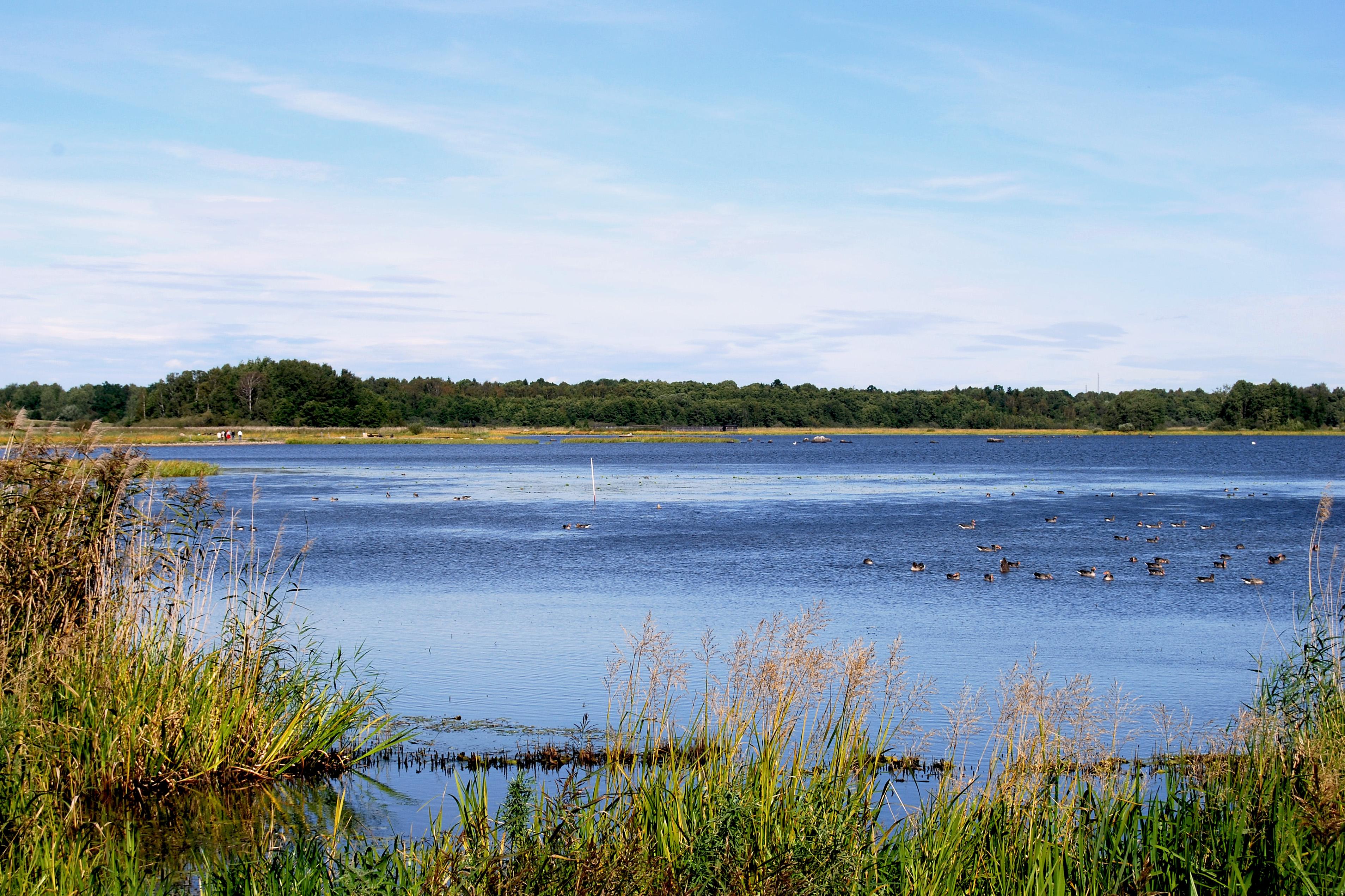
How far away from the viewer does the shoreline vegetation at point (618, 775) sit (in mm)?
5492

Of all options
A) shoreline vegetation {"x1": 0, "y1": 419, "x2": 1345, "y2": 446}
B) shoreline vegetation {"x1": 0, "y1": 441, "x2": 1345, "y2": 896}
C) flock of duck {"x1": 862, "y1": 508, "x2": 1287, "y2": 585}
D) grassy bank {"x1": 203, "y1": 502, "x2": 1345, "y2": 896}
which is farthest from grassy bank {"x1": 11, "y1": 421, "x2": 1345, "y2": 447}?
grassy bank {"x1": 203, "y1": 502, "x2": 1345, "y2": 896}

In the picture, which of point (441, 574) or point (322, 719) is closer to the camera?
point (322, 719)

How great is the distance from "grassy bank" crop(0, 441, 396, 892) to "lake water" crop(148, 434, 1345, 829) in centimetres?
133

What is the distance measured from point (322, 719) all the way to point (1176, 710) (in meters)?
9.04

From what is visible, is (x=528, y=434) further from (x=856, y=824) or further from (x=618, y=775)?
(x=856, y=824)

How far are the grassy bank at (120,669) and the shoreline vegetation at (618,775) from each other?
0.02 m

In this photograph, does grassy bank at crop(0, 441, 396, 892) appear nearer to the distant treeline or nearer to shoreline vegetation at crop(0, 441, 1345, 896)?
shoreline vegetation at crop(0, 441, 1345, 896)

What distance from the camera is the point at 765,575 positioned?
24.4m

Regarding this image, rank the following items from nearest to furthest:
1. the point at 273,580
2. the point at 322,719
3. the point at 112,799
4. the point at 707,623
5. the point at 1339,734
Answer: the point at 1339,734 < the point at 112,799 < the point at 322,719 < the point at 707,623 < the point at 273,580

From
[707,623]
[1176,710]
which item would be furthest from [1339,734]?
[707,623]

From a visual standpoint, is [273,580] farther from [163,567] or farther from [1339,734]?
[1339,734]

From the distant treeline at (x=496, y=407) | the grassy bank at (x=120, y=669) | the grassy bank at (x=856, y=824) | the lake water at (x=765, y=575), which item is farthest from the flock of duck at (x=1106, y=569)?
the distant treeline at (x=496, y=407)

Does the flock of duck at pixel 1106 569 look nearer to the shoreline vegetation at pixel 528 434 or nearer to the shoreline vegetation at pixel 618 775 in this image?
the shoreline vegetation at pixel 618 775

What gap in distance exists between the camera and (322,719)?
955 cm
